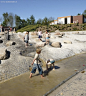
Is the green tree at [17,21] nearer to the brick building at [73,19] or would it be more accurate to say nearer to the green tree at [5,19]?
the green tree at [5,19]

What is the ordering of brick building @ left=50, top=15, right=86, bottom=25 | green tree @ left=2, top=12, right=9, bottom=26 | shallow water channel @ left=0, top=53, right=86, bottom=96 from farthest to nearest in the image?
1. green tree @ left=2, top=12, right=9, bottom=26
2. brick building @ left=50, top=15, right=86, bottom=25
3. shallow water channel @ left=0, top=53, right=86, bottom=96

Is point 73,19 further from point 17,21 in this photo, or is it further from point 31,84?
point 31,84

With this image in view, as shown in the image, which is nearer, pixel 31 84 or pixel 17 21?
pixel 31 84

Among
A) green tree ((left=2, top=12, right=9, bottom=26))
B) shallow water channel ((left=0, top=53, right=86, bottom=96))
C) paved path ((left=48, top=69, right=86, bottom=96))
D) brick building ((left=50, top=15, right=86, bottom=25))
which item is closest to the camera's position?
paved path ((left=48, top=69, right=86, bottom=96))

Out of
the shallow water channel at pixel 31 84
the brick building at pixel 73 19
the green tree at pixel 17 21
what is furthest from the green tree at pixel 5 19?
the shallow water channel at pixel 31 84

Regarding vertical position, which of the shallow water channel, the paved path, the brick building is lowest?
the shallow water channel

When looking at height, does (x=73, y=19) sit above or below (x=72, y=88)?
above

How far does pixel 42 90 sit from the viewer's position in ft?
18.4

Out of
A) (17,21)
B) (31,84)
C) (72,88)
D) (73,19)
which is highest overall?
(17,21)

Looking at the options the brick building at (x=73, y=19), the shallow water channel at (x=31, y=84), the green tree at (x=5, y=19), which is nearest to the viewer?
the shallow water channel at (x=31, y=84)

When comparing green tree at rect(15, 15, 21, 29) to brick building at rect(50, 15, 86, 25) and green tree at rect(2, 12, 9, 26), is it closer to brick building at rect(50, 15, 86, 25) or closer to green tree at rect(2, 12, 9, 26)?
green tree at rect(2, 12, 9, 26)

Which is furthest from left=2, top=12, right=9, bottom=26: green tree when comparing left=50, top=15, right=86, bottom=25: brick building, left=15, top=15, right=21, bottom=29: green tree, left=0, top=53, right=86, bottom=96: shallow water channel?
left=0, top=53, right=86, bottom=96: shallow water channel

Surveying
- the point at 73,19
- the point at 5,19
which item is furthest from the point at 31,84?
the point at 5,19

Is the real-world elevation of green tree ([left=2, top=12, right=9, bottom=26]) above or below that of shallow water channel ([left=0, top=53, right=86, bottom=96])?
above
